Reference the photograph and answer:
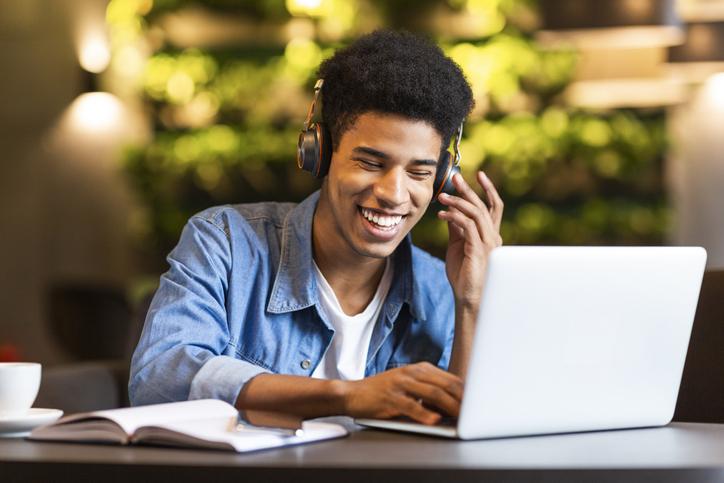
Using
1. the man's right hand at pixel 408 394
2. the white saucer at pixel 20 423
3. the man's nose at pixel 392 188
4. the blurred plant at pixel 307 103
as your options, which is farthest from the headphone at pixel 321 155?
the blurred plant at pixel 307 103

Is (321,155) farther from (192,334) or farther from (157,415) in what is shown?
(157,415)

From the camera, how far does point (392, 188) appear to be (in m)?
1.80

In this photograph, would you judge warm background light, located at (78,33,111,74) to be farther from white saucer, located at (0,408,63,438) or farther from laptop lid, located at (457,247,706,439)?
laptop lid, located at (457,247,706,439)

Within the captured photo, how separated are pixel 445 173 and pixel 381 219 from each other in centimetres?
14

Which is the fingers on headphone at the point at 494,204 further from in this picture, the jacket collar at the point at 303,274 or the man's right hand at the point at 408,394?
the man's right hand at the point at 408,394

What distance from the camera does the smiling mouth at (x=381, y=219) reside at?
1.84 meters

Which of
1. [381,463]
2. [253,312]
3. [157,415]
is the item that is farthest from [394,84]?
[381,463]

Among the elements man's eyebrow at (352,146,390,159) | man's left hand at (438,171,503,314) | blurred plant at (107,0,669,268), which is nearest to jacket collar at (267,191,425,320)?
man's left hand at (438,171,503,314)

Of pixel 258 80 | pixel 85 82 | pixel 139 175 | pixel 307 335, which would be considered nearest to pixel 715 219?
pixel 258 80

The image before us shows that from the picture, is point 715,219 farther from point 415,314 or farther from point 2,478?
point 2,478

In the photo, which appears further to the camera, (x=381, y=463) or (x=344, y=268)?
(x=344, y=268)

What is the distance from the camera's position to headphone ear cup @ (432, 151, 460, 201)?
1.88m

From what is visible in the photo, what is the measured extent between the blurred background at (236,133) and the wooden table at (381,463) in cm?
361

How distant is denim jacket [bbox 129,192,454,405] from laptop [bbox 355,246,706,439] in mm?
337
